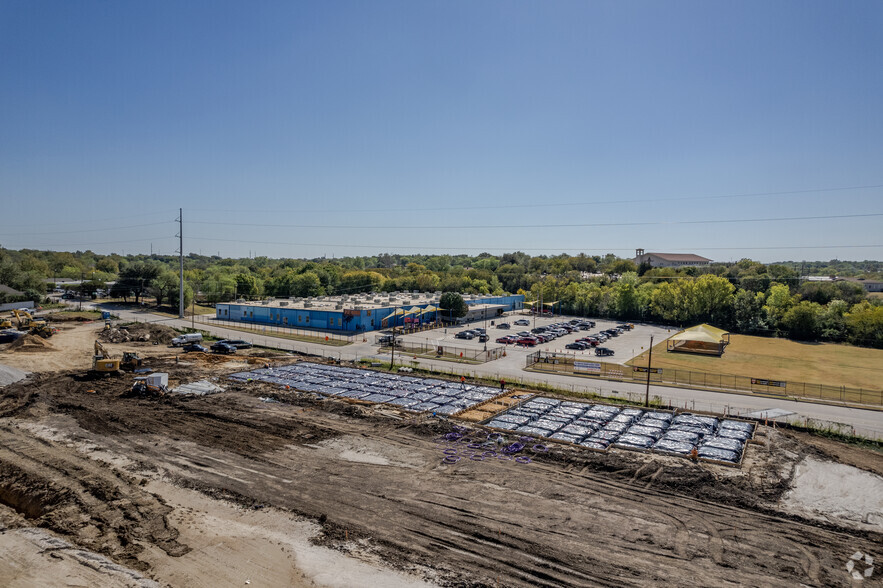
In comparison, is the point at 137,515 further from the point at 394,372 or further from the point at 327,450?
the point at 394,372

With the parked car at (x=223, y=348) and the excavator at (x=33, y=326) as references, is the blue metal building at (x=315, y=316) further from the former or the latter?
the excavator at (x=33, y=326)

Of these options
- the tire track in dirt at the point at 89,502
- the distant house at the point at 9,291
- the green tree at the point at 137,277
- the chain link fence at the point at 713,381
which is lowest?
the tire track in dirt at the point at 89,502

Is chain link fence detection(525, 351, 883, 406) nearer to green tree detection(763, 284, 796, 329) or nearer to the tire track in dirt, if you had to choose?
the tire track in dirt

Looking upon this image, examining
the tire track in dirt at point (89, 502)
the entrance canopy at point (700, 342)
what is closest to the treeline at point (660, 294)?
the entrance canopy at point (700, 342)

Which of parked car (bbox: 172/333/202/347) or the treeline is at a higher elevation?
the treeline

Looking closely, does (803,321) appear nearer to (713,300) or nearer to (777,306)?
(777,306)

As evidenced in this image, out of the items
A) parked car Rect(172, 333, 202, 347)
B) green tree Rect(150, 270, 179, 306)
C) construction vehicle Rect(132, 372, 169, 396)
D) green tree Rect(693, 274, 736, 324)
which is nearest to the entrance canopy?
green tree Rect(693, 274, 736, 324)
